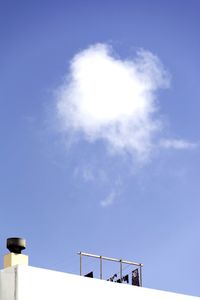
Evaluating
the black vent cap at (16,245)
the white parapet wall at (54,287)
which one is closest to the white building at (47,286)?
the white parapet wall at (54,287)

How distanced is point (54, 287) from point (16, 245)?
239 centimetres

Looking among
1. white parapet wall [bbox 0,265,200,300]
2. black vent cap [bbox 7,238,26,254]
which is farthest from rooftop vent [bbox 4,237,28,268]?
white parapet wall [bbox 0,265,200,300]

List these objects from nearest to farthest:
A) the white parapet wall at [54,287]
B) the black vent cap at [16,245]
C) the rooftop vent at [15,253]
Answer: the white parapet wall at [54,287] < the rooftop vent at [15,253] < the black vent cap at [16,245]

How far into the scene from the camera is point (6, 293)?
23.6 metres

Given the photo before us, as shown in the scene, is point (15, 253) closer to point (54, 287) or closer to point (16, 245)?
point (16, 245)

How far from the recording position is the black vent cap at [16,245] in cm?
2528

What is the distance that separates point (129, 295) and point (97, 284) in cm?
194

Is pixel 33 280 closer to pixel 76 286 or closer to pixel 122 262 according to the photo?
pixel 76 286

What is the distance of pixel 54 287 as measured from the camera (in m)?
24.5

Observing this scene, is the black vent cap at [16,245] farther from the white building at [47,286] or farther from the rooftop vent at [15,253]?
the white building at [47,286]

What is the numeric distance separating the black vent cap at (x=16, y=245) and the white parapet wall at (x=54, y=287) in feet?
4.45

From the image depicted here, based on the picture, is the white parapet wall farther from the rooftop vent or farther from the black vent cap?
the black vent cap

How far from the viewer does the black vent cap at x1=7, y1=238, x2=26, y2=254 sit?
82.9 feet

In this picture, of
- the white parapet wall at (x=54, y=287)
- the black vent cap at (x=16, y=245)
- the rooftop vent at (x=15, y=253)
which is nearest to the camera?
the white parapet wall at (x=54, y=287)
